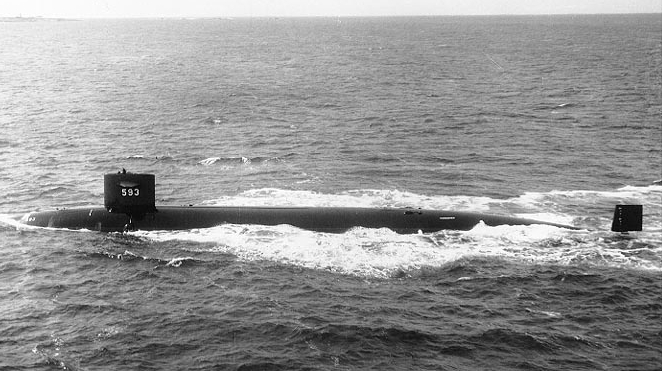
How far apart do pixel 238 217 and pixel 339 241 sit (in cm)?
655

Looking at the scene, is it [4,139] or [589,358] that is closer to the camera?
[589,358]

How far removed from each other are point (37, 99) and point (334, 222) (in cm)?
6592

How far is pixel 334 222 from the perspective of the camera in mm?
41000

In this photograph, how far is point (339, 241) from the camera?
39031mm

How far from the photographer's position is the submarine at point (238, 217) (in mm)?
40062

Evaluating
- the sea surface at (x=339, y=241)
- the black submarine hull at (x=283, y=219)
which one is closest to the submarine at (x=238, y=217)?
the black submarine hull at (x=283, y=219)

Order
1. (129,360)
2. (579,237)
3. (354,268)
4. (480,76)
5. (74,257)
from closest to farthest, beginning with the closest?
(129,360) < (354,268) < (74,257) < (579,237) < (480,76)

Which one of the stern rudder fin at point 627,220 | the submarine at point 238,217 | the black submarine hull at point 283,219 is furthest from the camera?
the black submarine hull at point 283,219

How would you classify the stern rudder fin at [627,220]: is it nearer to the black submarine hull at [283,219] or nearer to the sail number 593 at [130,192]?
the black submarine hull at [283,219]

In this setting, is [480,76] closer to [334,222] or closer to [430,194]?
[430,194]

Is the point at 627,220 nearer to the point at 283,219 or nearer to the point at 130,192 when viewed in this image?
the point at 283,219

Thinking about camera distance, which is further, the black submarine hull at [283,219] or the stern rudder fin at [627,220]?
the black submarine hull at [283,219]

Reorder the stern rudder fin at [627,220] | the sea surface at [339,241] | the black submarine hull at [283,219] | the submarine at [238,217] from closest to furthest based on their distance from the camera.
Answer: the sea surface at [339,241] → the stern rudder fin at [627,220] → the submarine at [238,217] → the black submarine hull at [283,219]

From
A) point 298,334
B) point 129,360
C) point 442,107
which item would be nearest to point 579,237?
A: point 298,334
